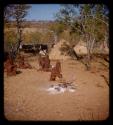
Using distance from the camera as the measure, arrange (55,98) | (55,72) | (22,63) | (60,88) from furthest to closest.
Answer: (22,63)
(55,72)
(60,88)
(55,98)

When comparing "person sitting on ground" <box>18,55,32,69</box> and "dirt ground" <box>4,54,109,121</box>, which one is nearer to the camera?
"dirt ground" <box>4,54,109,121</box>

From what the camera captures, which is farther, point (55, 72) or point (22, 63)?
point (22, 63)

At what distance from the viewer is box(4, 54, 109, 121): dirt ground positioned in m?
4.61

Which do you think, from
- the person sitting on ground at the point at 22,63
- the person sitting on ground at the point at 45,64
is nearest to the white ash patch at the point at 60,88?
the person sitting on ground at the point at 45,64

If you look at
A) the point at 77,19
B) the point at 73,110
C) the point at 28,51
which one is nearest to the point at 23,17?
the point at 28,51

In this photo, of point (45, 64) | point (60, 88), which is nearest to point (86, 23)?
point (45, 64)

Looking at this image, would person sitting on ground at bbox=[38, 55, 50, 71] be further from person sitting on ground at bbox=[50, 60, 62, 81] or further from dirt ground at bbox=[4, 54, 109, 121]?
person sitting on ground at bbox=[50, 60, 62, 81]

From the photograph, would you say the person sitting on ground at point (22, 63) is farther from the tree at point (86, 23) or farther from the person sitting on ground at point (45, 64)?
the tree at point (86, 23)

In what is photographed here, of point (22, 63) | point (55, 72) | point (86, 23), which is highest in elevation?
point (86, 23)

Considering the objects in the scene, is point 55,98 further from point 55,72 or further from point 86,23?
point 86,23

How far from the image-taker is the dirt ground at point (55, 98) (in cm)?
461

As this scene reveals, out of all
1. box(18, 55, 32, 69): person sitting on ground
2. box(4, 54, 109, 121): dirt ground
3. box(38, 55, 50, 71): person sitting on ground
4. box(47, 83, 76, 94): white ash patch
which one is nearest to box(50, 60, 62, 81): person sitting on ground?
box(4, 54, 109, 121): dirt ground

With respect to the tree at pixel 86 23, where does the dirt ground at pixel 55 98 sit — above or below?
below

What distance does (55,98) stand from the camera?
6141 millimetres
